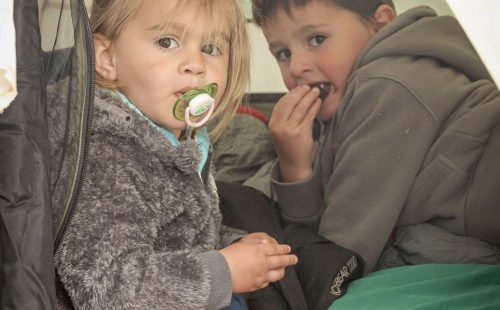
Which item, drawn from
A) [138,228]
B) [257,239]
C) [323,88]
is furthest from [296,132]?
[138,228]

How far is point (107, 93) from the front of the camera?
1051 mm

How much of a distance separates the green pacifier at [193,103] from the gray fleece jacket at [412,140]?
44cm

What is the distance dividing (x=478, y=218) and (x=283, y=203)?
0.40 m

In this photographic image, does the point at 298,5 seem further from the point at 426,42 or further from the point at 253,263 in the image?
the point at 253,263

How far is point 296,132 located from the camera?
1564 millimetres

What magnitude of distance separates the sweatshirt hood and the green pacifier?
0.49 m

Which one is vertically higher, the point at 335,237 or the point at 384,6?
the point at 384,6

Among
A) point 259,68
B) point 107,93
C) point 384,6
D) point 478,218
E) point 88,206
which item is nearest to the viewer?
point 88,206

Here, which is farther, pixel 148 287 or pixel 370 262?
pixel 370 262

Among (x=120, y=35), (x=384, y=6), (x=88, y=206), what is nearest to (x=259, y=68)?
(x=384, y=6)

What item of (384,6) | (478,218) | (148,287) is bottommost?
(478,218)

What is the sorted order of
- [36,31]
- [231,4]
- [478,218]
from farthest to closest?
[478,218], [231,4], [36,31]

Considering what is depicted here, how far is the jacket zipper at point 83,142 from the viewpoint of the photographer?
2.89 feet

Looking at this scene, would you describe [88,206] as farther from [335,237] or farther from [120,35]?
[335,237]
